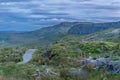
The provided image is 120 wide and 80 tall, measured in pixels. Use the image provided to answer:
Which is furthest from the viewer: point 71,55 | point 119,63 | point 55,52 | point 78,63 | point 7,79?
point 55,52

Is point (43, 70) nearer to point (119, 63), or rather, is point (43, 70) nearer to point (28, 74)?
point (28, 74)

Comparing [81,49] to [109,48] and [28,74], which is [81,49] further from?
[28,74]

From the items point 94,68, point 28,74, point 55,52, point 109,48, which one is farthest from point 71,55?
point 28,74

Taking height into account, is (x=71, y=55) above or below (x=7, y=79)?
below

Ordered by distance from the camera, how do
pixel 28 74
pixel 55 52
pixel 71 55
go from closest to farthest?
pixel 28 74
pixel 71 55
pixel 55 52

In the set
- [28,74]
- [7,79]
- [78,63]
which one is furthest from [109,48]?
[7,79]

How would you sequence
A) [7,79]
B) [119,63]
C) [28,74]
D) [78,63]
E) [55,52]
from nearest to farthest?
[7,79], [28,74], [119,63], [78,63], [55,52]

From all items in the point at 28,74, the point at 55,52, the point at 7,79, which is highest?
the point at 7,79

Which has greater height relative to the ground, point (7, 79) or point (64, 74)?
point (7, 79)

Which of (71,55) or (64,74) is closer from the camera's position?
(64,74)
